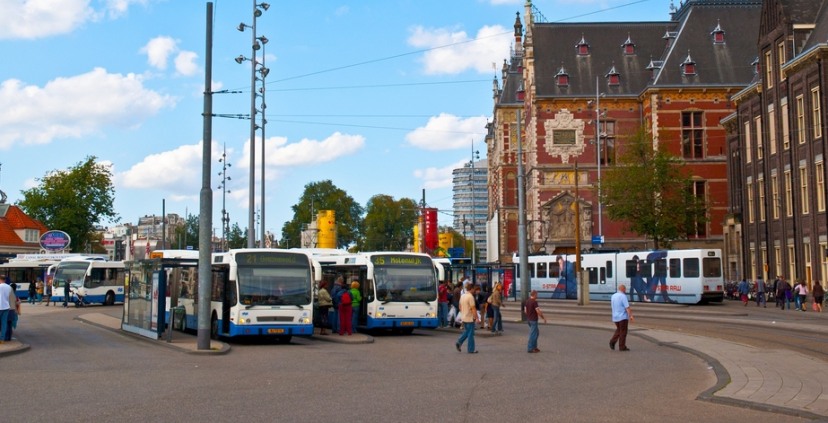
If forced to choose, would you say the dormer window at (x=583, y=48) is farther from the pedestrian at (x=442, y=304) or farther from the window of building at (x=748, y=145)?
the pedestrian at (x=442, y=304)

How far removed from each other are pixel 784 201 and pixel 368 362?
125 ft

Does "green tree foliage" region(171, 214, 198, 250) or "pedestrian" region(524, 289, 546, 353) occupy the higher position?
"green tree foliage" region(171, 214, 198, 250)

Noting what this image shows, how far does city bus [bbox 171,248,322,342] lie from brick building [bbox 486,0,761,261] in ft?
152

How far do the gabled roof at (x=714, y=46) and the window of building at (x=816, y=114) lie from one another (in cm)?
2355

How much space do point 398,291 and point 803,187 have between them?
29.4 meters

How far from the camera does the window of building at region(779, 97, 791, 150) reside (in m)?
50.9

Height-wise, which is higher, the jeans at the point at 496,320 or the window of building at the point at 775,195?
the window of building at the point at 775,195

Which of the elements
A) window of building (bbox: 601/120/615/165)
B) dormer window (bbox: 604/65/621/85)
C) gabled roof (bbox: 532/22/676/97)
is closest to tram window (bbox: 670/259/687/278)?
window of building (bbox: 601/120/615/165)

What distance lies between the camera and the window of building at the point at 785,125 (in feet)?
167

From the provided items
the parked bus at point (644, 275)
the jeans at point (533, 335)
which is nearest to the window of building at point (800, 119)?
the parked bus at point (644, 275)

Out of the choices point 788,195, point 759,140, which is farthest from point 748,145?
point 788,195

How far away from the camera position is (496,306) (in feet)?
92.4

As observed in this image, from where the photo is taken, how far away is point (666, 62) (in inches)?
2842

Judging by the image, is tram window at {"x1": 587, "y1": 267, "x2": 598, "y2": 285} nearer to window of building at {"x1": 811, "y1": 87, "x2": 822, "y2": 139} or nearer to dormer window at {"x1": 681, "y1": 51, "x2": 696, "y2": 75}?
window of building at {"x1": 811, "y1": 87, "x2": 822, "y2": 139}
